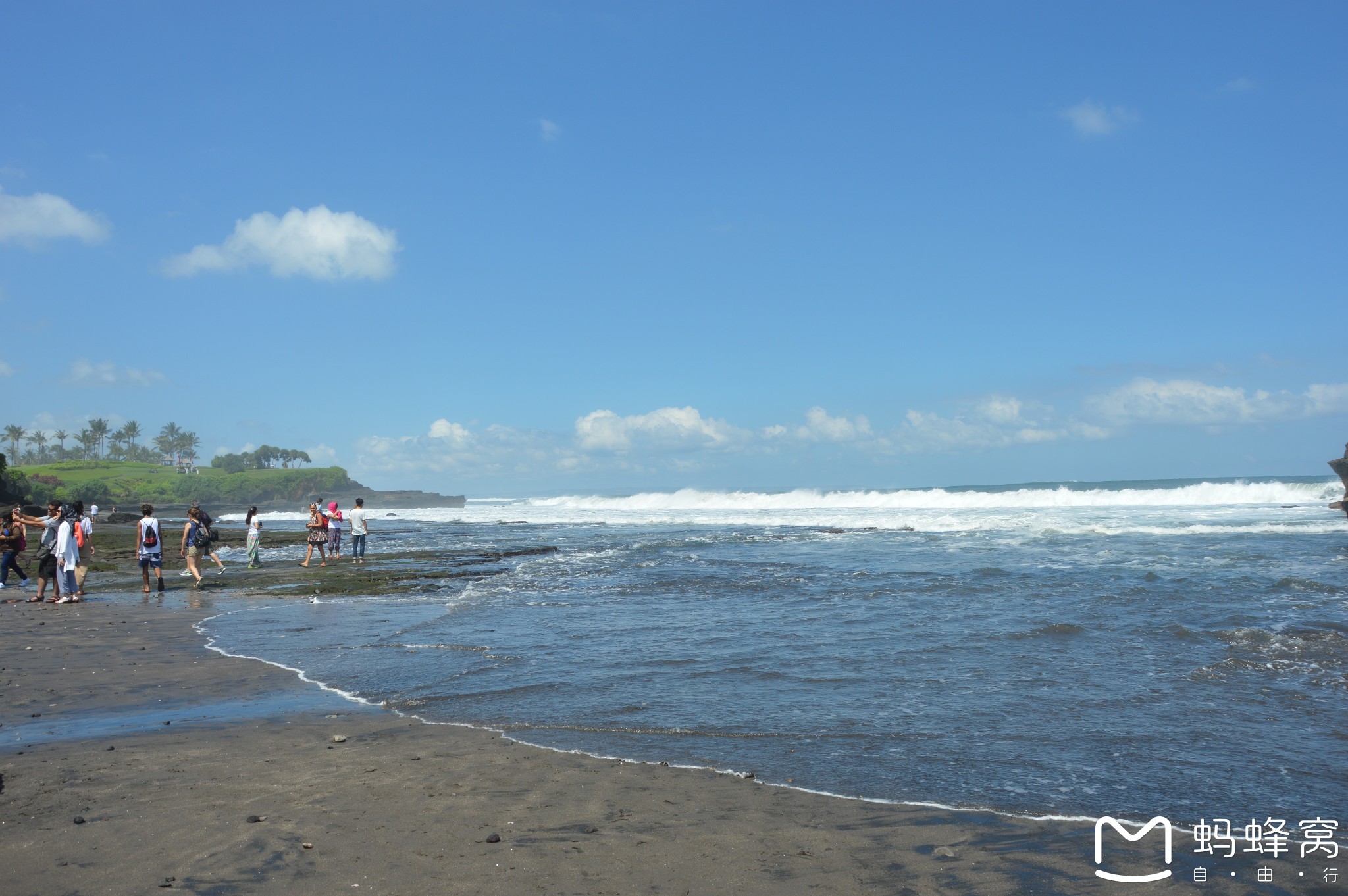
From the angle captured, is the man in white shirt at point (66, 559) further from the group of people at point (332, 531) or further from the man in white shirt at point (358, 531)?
the man in white shirt at point (358, 531)

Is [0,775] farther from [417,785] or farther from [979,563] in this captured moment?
[979,563]

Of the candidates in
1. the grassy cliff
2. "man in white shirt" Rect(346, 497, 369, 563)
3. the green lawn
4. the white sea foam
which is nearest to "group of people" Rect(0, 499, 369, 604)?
"man in white shirt" Rect(346, 497, 369, 563)

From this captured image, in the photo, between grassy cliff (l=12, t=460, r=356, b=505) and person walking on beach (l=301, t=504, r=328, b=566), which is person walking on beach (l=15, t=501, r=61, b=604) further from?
grassy cliff (l=12, t=460, r=356, b=505)

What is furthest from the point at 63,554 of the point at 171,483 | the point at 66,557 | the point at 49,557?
the point at 171,483

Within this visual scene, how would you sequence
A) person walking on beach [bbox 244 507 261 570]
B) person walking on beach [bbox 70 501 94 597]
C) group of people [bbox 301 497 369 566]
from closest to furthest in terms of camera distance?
1. person walking on beach [bbox 70 501 94 597]
2. person walking on beach [bbox 244 507 261 570]
3. group of people [bbox 301 497 369 566]

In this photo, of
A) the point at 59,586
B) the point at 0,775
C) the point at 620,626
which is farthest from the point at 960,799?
the point at 59,586

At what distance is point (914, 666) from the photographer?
924 cm

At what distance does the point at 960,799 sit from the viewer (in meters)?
5.29

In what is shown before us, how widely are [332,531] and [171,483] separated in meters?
111

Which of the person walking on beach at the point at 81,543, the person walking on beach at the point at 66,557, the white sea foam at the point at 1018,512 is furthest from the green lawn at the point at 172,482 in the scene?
the person walking on beach at the point at 66,557

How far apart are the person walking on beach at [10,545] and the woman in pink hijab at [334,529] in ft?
24.9

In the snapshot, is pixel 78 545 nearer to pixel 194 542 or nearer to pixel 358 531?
pixel 194 542

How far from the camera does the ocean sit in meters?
5.86

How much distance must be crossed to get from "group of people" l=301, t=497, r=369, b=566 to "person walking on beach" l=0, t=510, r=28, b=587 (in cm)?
685
